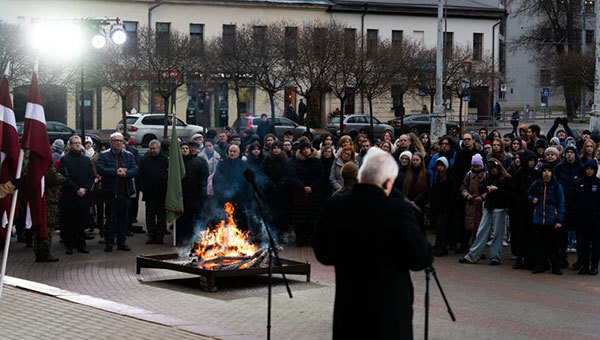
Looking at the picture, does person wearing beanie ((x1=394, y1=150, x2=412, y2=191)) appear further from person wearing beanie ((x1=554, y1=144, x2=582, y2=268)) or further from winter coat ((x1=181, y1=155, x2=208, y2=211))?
winter coat ((x1=181, y1=155, x2=208, y2=211))

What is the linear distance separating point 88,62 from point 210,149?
94.8 ft

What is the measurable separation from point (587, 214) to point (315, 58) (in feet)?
95.6

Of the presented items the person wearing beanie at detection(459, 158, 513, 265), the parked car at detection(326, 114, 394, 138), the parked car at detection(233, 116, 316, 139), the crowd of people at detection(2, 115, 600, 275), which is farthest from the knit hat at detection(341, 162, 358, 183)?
the parked car at detection(326, 114, 394, 138)

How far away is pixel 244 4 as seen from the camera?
196ft

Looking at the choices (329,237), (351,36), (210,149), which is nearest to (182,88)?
(351,36)

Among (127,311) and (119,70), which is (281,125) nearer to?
(119,70)

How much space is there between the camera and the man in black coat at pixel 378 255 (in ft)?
20.8

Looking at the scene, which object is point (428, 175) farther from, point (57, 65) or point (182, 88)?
point (182, 88)

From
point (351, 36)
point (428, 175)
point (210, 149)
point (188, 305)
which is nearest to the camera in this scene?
point (188, 305)

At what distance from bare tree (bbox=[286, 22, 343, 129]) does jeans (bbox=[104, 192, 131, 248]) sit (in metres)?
24.1

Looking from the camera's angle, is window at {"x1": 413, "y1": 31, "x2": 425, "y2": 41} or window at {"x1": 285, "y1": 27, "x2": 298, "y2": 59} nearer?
window at {"x1": 285, "y1": 27, "x2": 298, "y2": 59}

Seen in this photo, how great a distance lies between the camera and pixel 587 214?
1548 centimetres

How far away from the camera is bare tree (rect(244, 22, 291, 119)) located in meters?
46.6

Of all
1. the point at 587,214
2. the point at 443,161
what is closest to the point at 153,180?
the point at 443,161
